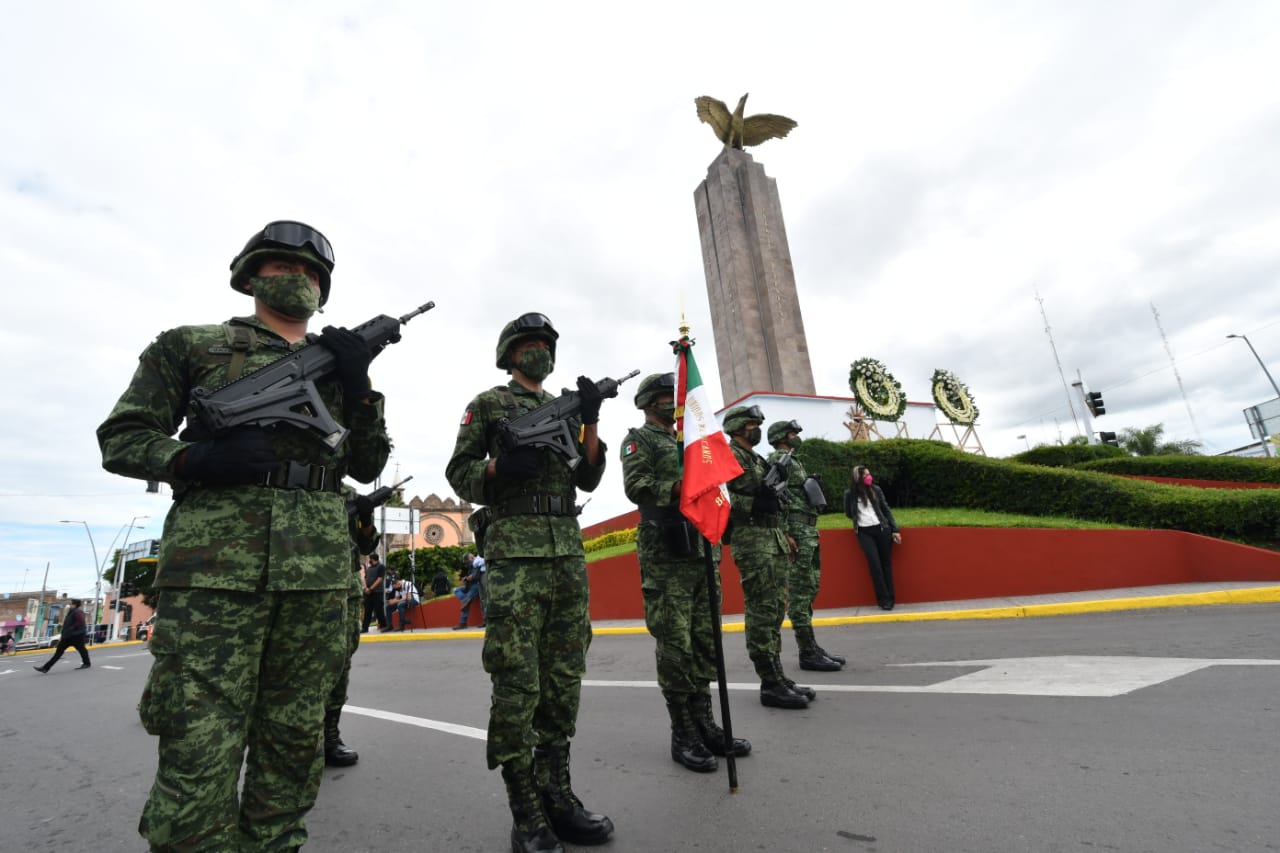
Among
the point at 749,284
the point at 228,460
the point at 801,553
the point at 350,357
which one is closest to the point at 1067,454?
the point at 749,284

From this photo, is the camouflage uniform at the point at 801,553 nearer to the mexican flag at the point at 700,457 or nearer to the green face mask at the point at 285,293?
the mexican flag at the point at 700,457

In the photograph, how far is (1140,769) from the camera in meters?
2.45

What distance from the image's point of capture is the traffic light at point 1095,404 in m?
18.0

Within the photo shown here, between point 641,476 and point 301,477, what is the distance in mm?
2073

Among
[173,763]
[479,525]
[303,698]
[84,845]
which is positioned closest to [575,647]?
[479,525]

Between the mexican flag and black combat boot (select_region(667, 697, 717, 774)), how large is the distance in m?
0.90

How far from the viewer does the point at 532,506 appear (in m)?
2.74

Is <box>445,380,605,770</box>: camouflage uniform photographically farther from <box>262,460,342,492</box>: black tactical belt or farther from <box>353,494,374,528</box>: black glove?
<box>353,494,374,528</box>: black glove

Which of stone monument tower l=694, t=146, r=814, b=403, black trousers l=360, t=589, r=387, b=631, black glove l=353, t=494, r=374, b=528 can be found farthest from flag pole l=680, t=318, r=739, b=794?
stone monument tower l=694, t=146, r=814, b=403

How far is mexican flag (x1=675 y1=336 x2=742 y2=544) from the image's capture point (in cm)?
334

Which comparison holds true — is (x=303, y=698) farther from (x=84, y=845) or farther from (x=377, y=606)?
(x=377, y=606)

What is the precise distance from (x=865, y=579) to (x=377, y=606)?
1122 centimetres

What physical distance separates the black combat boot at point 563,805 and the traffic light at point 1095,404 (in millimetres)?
20530

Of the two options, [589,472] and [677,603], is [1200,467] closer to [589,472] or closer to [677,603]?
[677,603]
